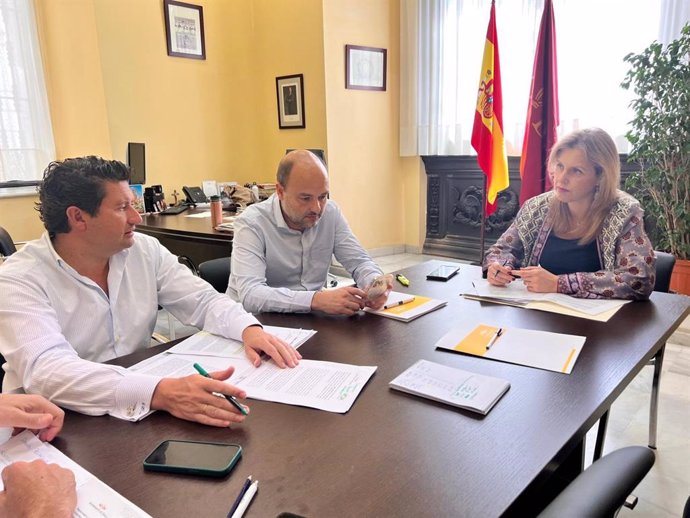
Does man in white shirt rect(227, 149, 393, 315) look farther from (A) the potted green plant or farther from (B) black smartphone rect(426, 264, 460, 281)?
(A) the potted green plant

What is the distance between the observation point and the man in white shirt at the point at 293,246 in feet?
5.37

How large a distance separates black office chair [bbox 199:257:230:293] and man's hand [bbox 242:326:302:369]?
0.93 m

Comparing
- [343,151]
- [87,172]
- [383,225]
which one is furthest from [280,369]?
[383,225]

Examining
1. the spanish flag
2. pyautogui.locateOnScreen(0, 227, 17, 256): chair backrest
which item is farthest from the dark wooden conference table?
the spanish flag

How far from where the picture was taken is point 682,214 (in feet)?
10.1

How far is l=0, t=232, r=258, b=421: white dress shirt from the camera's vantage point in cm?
97

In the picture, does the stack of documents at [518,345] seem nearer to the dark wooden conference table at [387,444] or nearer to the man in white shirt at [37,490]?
the dark wooden conference table at [387,444]

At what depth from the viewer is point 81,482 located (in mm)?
745

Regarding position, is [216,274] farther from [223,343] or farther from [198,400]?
[198,400]

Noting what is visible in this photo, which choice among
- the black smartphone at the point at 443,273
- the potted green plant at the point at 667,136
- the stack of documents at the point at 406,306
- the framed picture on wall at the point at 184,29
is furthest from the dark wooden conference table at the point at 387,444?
the framed picture on wall at the point at 184,29

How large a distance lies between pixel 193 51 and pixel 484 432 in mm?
4850

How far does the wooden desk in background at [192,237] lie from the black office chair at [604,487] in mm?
2214

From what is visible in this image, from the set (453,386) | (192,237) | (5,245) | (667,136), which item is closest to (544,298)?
(453,386)

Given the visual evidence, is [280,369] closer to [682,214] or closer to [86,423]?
[86,423]
